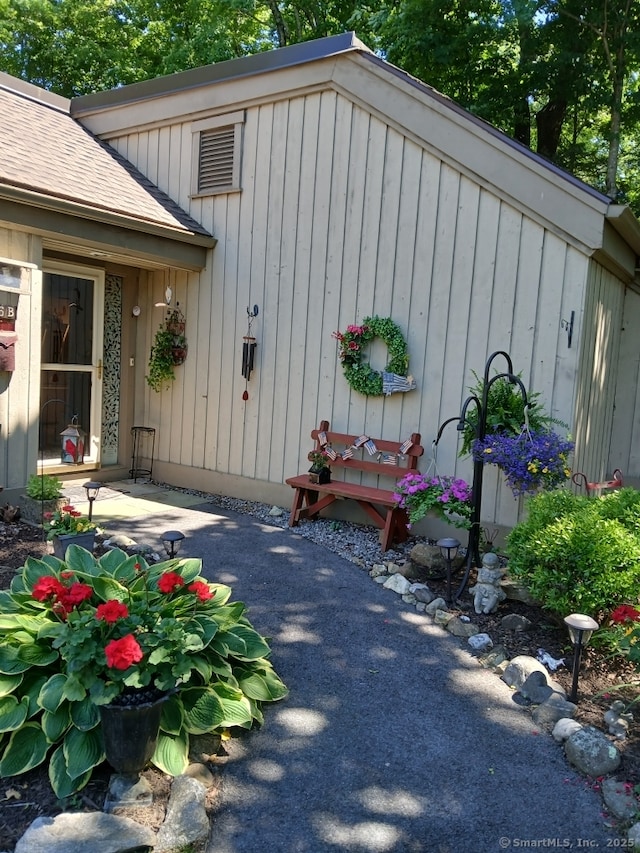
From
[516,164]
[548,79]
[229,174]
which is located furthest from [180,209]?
[548,79]

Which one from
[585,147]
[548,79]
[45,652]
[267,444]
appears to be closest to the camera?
[45,652]

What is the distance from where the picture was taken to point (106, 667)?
8.09 feet

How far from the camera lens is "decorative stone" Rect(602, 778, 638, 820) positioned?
8.11 feet

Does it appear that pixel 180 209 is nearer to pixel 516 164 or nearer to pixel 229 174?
pixel 229 174

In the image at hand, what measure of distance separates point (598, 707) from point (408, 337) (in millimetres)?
3559

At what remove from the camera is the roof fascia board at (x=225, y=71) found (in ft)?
20.2

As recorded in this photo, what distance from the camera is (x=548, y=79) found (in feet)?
35.3

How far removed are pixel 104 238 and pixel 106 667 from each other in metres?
4.79

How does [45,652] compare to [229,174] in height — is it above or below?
below

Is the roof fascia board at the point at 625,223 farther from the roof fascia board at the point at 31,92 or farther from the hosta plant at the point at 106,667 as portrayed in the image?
the roof fascia board at the point at 31,92

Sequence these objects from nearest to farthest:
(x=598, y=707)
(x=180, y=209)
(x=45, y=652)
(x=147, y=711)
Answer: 1. (x=147, y=711)
2. (x=45, y=652)
3. (x=598, y=707)
4. (x=180, y=209)

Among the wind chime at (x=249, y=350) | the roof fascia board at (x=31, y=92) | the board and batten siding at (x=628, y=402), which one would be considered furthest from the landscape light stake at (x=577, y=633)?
the roof fascia board at (x=31, y=92)

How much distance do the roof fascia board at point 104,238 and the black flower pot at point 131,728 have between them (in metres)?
4.39

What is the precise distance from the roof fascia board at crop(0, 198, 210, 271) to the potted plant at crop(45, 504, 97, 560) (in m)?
2.54
